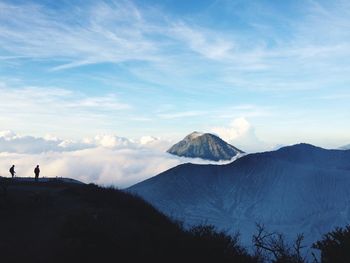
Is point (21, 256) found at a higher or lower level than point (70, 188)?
lower

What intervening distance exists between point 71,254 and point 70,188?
1861cm

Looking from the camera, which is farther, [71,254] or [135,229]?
[135,229]

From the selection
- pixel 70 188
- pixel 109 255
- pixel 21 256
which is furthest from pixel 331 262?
pixel 70 188

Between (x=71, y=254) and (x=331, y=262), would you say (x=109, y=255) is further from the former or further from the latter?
(x=331, y=262)

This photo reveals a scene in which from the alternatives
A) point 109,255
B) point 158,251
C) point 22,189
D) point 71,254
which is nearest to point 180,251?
point 158,251

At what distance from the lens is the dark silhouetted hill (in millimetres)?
25531

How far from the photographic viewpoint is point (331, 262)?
103 ft

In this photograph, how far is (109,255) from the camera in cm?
2533

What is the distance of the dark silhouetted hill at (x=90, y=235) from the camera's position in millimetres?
25531

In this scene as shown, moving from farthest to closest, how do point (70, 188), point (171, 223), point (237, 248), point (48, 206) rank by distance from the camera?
point (70, 188) < point (171, 223) < point (48, 206) < point (237, 248)

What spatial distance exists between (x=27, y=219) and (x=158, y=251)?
10369mm

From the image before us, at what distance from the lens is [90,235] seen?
89.9ft

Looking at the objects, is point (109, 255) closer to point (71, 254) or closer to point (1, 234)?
point (71, 254)

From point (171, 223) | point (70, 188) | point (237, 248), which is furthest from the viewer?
point (70, 188)
